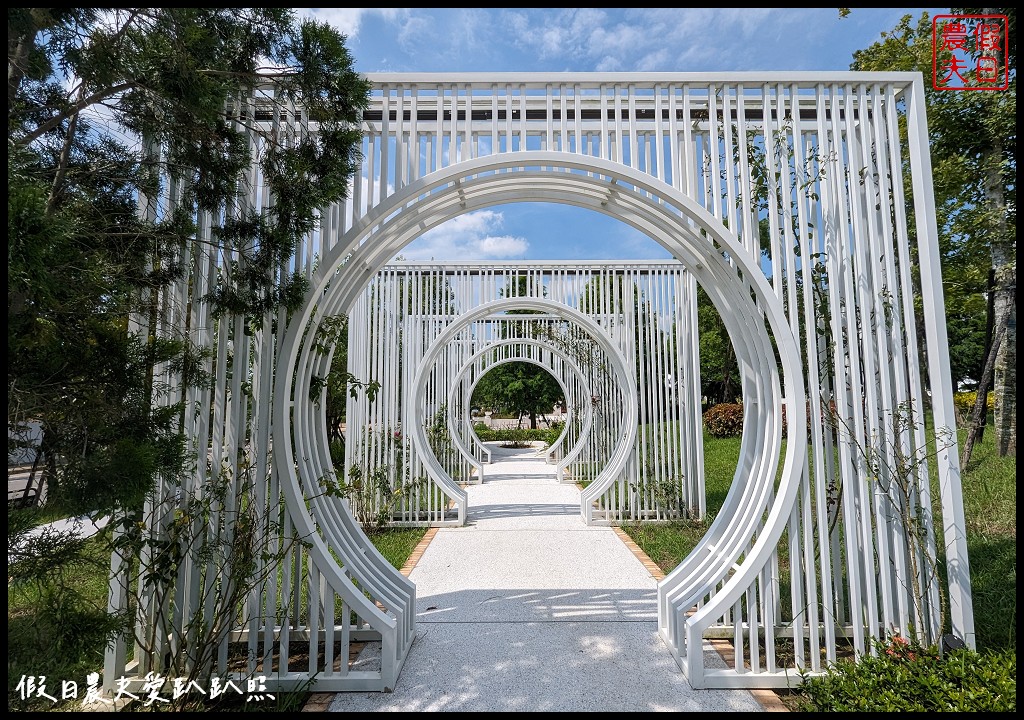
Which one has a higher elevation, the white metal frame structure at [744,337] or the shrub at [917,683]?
the white metal frame structure at [744,337]

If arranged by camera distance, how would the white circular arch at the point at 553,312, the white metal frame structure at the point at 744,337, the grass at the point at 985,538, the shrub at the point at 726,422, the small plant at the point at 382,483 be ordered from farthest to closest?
1. the shrub at the point at 726,422
2. the white circular arch at the point at 553,312
3. the small plant at the point at 382,483
4. the grass at the point at 985,538
5. the white metal frame structure at the point at 744,337

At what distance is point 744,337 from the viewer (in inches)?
132

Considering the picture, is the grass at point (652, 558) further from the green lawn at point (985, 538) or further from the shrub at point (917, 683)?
the shrub at point (917, 683)

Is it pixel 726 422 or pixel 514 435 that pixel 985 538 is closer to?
pixel 726 422

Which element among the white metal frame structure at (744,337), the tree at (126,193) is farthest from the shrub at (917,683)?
the tree at (126,193)

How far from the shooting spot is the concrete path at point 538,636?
2.62m

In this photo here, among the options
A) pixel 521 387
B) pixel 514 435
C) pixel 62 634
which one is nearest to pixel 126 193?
pixel 62 634

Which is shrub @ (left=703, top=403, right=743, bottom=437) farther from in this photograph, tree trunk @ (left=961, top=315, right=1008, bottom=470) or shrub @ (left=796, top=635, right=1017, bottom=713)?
shrub @ (left=796, top=635, right=1017, bottom=713)

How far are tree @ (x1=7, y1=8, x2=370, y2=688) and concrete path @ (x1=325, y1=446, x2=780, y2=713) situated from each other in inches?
67.4

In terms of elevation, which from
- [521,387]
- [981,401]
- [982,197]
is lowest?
[981,401]

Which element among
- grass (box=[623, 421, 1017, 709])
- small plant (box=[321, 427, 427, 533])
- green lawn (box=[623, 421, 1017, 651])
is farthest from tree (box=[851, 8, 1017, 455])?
small plant (box=[321, 427, 427, 533])

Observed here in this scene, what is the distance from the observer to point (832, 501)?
312 centimetres

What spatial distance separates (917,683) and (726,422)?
15.7 metres

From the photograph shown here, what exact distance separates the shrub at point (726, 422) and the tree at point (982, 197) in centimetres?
852
